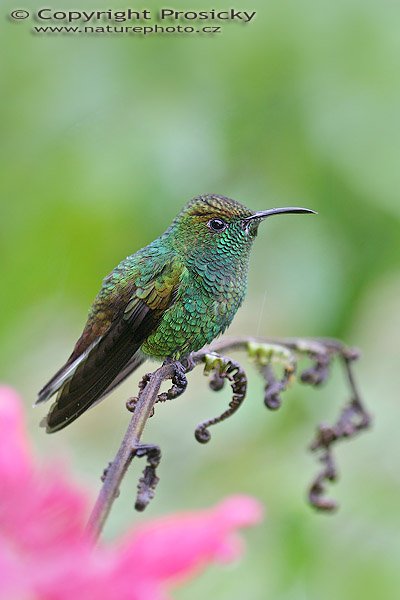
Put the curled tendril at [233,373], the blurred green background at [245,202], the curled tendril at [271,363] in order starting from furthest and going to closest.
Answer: the blurred green background at [245,202]
the curled tendril at [271,363]
the curled tendril at [233,373]

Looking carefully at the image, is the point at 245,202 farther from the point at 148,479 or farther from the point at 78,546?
the point at 78,546

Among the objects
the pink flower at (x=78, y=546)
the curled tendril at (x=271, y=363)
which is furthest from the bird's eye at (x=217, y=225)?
the pink flower at (x=78, y=546)

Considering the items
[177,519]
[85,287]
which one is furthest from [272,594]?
[177,519]

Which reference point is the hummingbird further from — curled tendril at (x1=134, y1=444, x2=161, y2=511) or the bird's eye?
curled tendril at (x1=134, y1=444, x2=161, y2=511)

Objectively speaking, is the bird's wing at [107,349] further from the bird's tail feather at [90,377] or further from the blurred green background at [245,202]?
the blurred green background at [245,202]

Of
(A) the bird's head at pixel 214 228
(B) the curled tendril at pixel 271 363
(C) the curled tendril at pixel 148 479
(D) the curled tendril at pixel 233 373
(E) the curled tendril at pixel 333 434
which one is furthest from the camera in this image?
(E) the curled tendril at pixel 333 434
